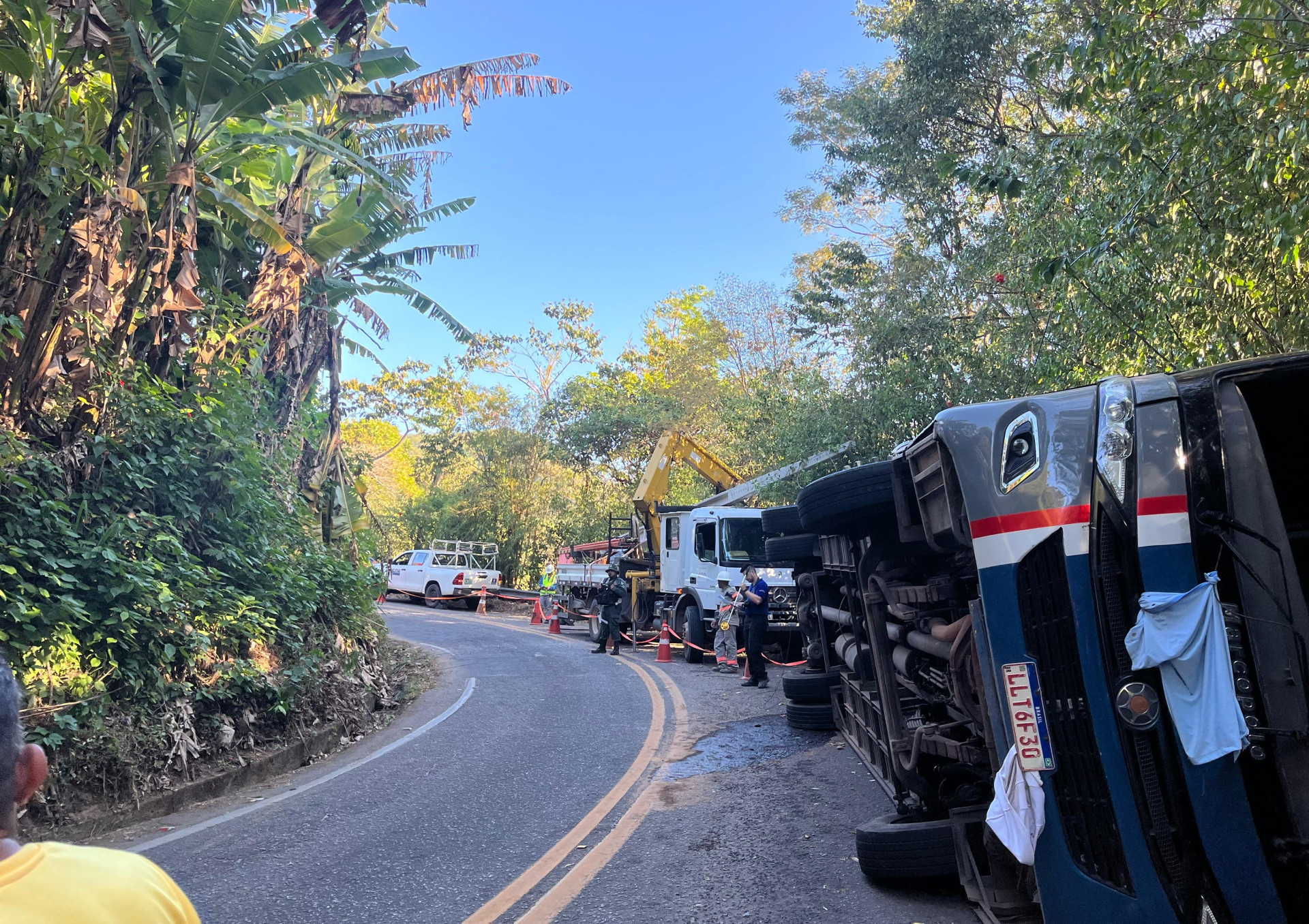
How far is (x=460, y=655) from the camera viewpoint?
17.0 metres

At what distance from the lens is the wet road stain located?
7.57 m

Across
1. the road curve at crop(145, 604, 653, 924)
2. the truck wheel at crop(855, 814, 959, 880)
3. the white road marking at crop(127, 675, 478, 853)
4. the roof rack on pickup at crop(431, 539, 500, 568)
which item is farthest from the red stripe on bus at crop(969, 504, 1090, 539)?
the roof rack on pickup at crop(431, 539, 500, 568)

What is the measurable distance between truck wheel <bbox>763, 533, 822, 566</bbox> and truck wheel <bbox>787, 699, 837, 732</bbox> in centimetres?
147

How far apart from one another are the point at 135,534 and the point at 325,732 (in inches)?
117

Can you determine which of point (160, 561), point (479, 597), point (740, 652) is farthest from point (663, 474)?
point (160, 561)

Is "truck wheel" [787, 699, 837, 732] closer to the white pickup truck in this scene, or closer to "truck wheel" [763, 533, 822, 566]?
"truck wheel" [763, 533, 822, 566]

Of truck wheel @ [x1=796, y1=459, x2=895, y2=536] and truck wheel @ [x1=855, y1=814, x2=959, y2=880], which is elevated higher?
truck wheel @ [x1=796, y1=459, x2=895, y2=536]

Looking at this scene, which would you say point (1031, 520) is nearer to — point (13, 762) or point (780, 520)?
point (13, 762)

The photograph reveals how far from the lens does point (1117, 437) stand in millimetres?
3111

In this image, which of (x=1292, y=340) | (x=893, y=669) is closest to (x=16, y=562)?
(x=893, y=669)

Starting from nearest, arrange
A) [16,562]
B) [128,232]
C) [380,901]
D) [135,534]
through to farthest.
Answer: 1. [380,901]
2. [16,562]
3. [135,534]
4. [128,232]

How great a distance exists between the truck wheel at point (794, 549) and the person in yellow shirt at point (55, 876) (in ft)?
23.9

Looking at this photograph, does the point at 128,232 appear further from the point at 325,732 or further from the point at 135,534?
the point at 325,732

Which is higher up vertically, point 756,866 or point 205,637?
point 205,637
